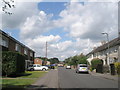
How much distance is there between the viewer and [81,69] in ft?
114

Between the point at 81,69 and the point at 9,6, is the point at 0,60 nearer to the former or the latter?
the point at 9,6

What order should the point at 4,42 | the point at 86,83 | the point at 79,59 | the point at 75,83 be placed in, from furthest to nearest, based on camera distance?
the point at 79,59
the point at 4,42
the point at 86,83
the point at 75,83

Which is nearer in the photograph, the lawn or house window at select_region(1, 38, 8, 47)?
the lawn

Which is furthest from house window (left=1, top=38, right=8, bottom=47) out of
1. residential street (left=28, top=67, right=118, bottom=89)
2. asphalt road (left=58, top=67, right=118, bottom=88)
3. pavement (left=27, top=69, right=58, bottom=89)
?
asphalt road (left=58, top=67, right=118, bottom=88)

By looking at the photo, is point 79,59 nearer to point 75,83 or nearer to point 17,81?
point 17,81

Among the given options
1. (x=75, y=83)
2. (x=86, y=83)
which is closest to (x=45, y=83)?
(x=75, y=83)

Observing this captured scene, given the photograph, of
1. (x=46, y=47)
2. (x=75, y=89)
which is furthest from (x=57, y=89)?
(x=46, y=47)

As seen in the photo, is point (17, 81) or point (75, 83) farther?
point (17, 81)

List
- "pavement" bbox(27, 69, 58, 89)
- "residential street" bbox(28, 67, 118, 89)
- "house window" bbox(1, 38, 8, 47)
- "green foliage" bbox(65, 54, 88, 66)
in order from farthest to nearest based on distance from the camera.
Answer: "green foliage" bbox(65, 54, 88, 66) < "house window" bbox(1, 38, 8, 47) < "residential street" bbox(28, 67, 118, 89) < "pavement" bbox(27, 69, 58, 89)

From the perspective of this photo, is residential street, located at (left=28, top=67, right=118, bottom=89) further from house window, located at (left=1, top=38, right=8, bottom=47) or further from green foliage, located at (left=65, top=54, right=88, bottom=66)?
green foliage, located at (left=65, top=54, right=88, bottom=66)

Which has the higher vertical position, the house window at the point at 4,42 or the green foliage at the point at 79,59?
the house window at the point at 4,42

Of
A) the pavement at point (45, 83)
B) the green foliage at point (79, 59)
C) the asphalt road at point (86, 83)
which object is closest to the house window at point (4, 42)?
the pavement at point (45, 83)

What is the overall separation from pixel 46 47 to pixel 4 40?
3804cm

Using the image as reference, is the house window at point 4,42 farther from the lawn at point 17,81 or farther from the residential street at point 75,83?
the residential street at point 75,83
